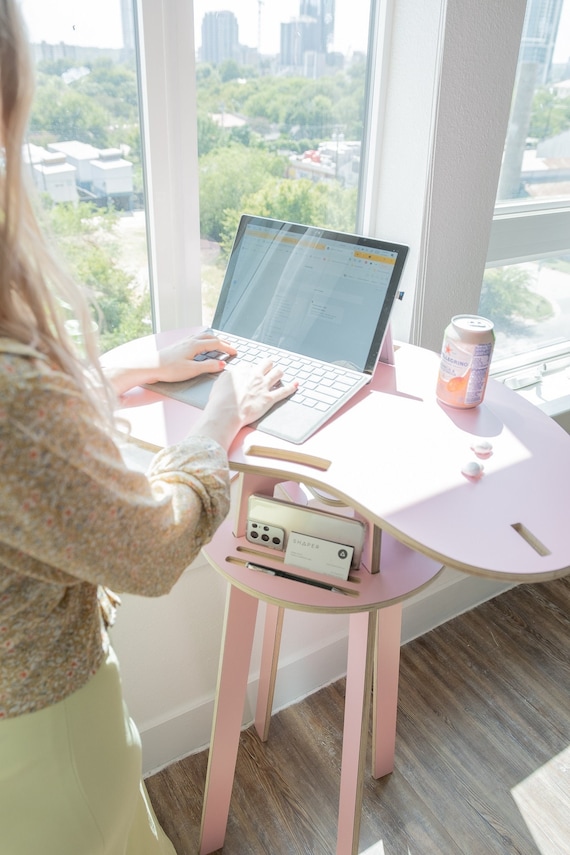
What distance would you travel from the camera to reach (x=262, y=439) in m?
0.96

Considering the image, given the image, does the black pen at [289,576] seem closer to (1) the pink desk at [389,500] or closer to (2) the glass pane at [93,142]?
(1) the pink desk at [389,500]

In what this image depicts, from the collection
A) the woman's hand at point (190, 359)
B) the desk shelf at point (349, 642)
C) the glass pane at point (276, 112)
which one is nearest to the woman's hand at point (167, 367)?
the woman's hand at point (190, 359)

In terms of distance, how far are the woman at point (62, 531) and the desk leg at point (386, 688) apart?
61 centimetres

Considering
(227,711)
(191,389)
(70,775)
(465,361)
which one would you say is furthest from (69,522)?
(227,711)

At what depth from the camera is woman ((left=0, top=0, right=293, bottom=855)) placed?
22.2 inches

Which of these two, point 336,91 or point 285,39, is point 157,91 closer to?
point 285,39

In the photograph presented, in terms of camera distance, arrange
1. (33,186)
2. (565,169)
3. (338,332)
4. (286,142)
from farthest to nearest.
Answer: (565,169) → (286,142) → (338,332) → (33,186)

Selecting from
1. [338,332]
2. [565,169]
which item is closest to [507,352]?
[565,169]

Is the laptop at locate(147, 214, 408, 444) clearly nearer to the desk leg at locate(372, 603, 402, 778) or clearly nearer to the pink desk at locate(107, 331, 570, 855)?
the pink desk at locate(107, 331, 570, 855)

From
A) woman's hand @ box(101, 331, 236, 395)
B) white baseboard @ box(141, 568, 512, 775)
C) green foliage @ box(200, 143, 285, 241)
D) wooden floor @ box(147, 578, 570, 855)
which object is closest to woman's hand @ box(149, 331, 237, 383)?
woman's hand @ box(101, 331, 236, 395)

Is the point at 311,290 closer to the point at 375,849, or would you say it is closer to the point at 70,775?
the point at 70,775

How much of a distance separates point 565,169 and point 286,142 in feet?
3.34

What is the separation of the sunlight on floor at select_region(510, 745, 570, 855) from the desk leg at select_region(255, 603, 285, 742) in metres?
0.56

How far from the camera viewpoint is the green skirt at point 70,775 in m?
0.74
